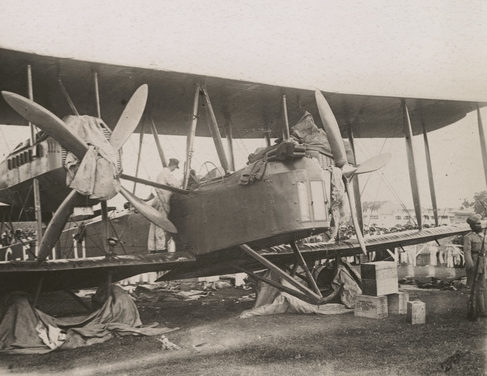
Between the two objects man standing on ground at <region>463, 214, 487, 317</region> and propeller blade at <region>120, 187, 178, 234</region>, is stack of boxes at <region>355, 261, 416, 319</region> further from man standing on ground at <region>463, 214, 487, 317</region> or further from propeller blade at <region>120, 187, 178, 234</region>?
propeller blade at <region>120, 187, 178, 234</region>

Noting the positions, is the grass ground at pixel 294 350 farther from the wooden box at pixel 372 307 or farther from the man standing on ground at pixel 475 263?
the man standing on ground at pixel 475 263

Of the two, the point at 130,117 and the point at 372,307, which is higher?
the point at 130,117

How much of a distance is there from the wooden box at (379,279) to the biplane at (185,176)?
480 millimetres

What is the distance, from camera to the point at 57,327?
725 centimetres

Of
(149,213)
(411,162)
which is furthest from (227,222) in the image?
(411,162)

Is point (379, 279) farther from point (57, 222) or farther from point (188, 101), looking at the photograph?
point (57, 222)

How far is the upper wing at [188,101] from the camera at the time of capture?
7871mm

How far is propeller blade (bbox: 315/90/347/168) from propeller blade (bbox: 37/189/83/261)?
3.85 meters

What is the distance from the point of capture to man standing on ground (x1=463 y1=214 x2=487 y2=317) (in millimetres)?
7281

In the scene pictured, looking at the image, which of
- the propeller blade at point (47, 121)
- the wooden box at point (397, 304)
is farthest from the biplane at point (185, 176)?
the wooden box at point (397, 304)

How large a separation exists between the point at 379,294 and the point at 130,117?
5082 mm

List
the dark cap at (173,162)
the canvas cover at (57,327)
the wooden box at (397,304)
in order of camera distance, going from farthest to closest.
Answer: the dark cap at (173,162) < the wooden box at (397,304) < the canvas cover at (57,327)

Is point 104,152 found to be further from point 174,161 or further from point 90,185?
point 174,161

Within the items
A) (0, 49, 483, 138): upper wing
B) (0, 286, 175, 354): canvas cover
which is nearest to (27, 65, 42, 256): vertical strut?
(0, 49, 483, 138): upper wing
